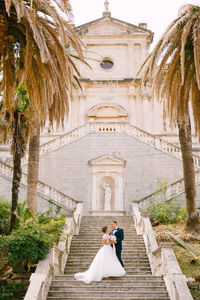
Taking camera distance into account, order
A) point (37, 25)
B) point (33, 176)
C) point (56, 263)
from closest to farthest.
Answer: point (37, 25)
point (56, 263)
point (33, 176)

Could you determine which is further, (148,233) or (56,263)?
(148,233)

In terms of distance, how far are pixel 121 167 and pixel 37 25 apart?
1261cm

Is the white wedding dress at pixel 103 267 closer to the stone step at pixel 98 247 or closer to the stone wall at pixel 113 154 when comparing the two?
the stone step at pixel 98 247

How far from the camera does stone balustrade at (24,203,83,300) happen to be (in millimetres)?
8477

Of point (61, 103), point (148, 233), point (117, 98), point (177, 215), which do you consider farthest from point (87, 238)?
point (117, 98)

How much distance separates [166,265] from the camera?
967 centimetres

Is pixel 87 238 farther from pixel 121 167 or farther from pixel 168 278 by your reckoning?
pixel 121 167

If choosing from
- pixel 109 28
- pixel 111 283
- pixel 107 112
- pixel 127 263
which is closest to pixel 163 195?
pixel 127 263

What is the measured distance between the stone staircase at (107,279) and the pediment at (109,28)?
2113 centimetres

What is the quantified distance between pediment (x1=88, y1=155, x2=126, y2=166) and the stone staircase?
14.4 ft

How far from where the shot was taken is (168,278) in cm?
923

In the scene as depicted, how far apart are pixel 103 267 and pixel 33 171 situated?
20.7 feet

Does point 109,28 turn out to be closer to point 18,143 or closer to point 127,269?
point 18,143

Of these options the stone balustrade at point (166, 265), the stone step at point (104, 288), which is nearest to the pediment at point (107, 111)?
the stone balustrade at point (166, 265)
